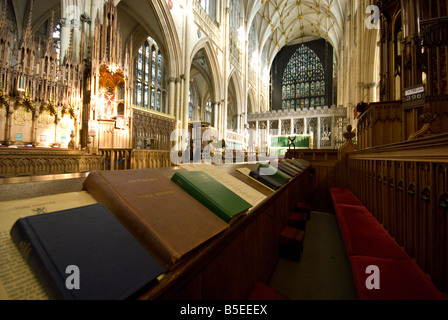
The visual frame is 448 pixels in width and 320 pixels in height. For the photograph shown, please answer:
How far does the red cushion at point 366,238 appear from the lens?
4.25 feet

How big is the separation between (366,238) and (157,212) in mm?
1612

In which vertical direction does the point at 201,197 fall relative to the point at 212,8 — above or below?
below

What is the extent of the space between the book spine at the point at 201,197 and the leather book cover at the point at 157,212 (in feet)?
0.07

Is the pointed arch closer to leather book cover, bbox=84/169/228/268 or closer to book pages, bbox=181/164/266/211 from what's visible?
book pages, bbox=181/164/266/211

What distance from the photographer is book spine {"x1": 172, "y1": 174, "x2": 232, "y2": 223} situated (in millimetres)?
821

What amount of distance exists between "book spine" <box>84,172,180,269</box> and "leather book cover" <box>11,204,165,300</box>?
4cm

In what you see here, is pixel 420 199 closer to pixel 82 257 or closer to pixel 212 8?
pixel 82 257

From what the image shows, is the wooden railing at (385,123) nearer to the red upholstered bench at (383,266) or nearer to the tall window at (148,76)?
the red upholstered bench at (383,266)

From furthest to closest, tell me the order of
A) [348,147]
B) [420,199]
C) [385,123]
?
1. [348,147]
2. [385,123]
3. [420,199]

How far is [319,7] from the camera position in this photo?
18234mm

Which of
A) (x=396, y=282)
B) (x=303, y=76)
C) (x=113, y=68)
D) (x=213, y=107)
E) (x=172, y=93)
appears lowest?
(x=396, y=282)

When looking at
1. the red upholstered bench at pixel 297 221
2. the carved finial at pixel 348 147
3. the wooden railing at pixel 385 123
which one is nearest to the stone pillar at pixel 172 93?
the carved finial at pixel 348 147

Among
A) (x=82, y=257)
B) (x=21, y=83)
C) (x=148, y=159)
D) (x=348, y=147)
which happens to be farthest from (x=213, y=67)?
(x=82, y=257)

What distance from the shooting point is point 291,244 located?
6.18 ft
